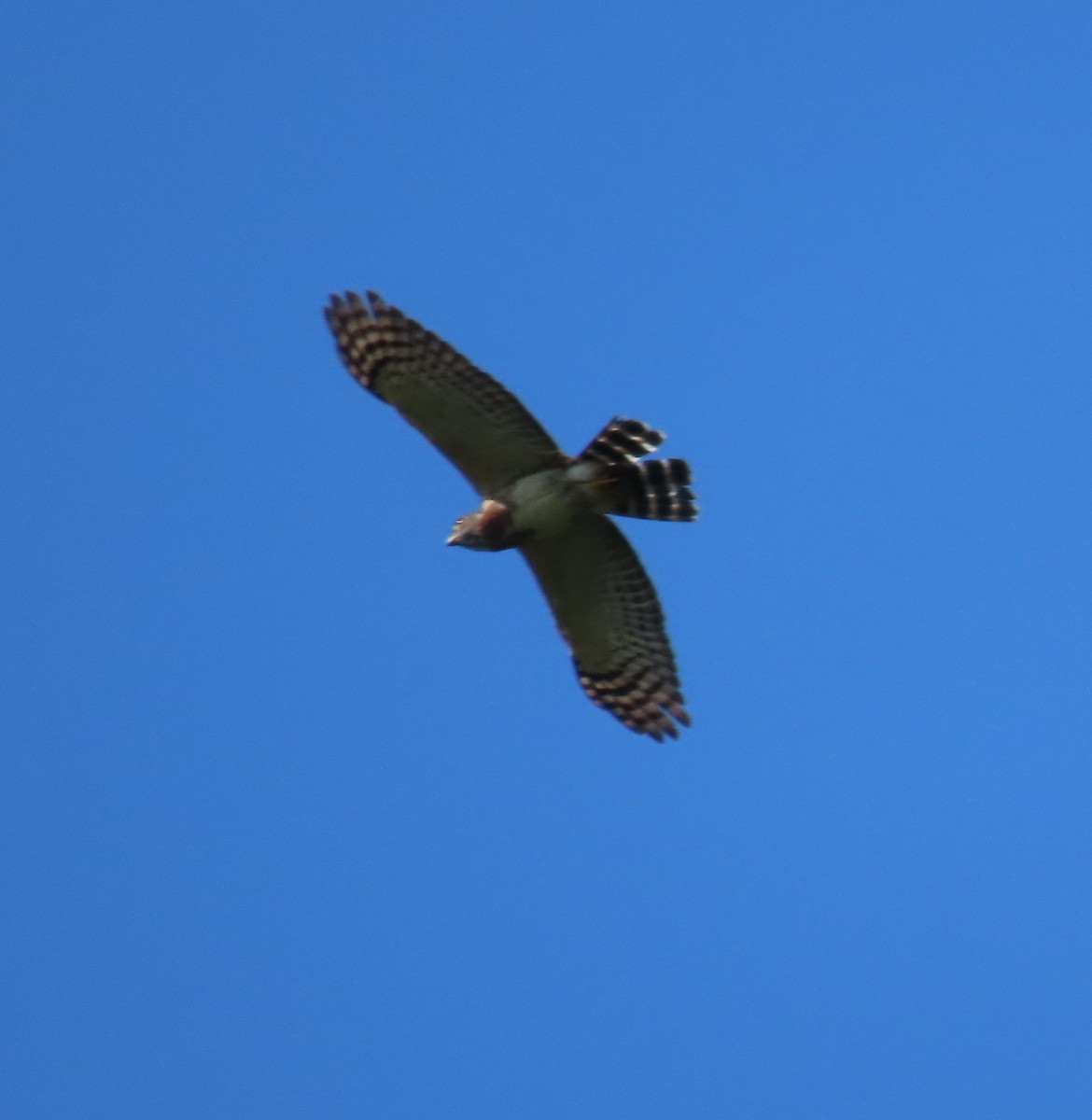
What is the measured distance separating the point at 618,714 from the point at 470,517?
2240 mm

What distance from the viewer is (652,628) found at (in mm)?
15594

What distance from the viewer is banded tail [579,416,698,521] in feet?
46.6

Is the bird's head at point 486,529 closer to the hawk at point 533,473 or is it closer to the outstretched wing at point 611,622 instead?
the hawk at point 533,473

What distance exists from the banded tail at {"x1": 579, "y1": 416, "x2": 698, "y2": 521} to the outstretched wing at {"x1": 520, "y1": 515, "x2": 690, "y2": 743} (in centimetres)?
41

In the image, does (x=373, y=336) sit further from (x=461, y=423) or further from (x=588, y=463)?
(x=588, y=463)

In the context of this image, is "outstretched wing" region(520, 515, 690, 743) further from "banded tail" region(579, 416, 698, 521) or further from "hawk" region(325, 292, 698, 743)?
"banded tail" region(579, 416, 698, 521)

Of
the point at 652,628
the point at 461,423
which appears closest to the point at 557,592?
the point at 652,628

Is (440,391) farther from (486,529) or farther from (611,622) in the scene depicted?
(611,622)

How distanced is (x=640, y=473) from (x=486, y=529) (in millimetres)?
1256

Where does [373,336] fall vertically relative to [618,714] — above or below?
A: above

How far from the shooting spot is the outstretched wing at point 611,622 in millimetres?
15062

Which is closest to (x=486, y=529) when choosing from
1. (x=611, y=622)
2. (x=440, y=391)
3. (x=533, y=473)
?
(x=533, y=473)

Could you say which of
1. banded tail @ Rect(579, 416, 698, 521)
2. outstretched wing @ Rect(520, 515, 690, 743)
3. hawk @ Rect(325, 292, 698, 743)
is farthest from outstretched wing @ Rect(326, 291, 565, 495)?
outstretched wing @ Rect(520, 515, 690, 743)

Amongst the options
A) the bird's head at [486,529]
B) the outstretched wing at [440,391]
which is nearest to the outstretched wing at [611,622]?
the bird's head at [486,529]
